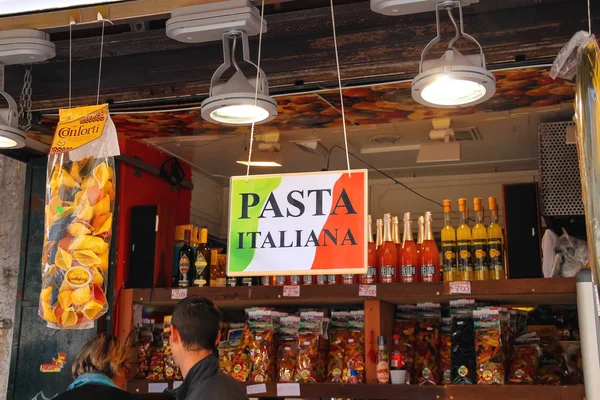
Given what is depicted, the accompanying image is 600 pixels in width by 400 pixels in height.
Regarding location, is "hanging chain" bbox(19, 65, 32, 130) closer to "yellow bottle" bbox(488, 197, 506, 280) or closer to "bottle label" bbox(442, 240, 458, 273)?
"bottle label" bbox(442, 240, 458, 273)

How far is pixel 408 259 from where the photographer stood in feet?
13.2

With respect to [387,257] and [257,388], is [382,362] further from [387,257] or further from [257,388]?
[257,388]

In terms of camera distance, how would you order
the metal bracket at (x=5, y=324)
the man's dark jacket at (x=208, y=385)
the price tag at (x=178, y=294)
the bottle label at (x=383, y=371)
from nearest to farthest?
the man's dark jacket at (x=208, y=385)
the bottle label at (x=383, y=371)
the price tag at (x=178, y=294)
the metal bracket at (x=5, y=324)

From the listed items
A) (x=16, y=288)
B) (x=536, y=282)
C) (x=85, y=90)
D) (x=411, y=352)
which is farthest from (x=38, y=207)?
(x=536, y=282)

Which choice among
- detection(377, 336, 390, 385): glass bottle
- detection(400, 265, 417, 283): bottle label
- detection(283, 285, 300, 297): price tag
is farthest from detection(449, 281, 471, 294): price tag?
detection(283, 285, 300, 297): price tag

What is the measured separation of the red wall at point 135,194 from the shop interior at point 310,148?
14 millimetres

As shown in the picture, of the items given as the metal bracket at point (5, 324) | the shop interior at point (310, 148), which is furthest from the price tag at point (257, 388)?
the metal bracket at point (5, 324)

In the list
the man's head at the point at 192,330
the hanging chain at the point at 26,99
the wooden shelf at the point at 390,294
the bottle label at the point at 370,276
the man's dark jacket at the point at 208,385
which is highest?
the hanging chain at the point at 26,99

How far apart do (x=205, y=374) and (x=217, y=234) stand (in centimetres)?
A: 394

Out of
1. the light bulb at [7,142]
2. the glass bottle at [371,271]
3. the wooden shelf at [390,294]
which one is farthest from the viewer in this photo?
the glass bottle at [371,271]

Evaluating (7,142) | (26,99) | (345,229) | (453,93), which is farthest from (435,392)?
(26,99)

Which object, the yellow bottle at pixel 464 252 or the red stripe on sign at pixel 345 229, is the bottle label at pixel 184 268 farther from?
the red stripe on sign at pixel 345 229

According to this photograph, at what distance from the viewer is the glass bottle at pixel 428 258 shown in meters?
3.93

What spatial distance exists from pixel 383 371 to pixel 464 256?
75cm
